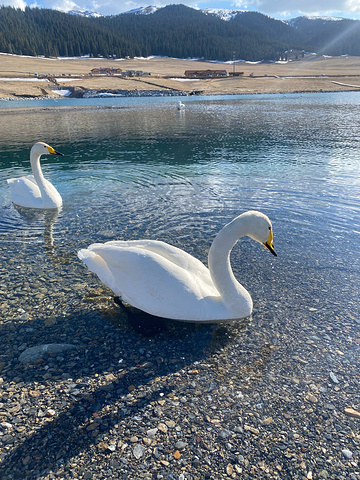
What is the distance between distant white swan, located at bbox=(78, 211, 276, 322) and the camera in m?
4.96

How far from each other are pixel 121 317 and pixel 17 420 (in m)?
2.14

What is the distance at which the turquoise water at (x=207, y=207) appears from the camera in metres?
6.74

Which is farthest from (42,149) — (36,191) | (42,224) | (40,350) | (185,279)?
(185,279)

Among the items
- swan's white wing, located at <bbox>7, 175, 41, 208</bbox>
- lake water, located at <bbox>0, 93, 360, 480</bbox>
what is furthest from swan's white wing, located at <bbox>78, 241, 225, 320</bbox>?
swan's white wing, located at <bbox>7, 175, 41, 208</bbox>

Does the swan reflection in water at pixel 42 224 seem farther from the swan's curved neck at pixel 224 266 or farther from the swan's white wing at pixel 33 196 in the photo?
the swan's curved neck at pixel 224 266

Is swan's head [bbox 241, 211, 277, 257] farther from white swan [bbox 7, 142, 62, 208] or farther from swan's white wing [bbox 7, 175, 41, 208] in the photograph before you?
swan's white wing [bbox 7, 175, 41, 208]

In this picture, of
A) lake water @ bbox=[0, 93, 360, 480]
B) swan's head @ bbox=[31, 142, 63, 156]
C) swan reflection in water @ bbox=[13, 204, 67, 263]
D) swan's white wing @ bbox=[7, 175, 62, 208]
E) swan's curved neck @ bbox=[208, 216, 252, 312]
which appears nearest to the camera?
lake water @ bbox=[0, 93, 360, 480]

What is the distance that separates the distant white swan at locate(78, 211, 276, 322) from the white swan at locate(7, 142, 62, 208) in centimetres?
608

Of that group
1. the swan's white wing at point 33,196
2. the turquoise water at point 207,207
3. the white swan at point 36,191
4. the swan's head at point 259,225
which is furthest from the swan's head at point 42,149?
the swan's head at point 259,225

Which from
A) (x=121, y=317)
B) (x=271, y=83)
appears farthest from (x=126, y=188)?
(x=271, y=83)

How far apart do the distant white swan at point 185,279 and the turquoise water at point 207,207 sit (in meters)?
0.95

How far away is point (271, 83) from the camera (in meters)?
96.8

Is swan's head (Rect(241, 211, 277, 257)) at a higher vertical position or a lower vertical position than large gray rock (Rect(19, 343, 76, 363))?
higher

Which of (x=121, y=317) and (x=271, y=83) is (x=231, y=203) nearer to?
(x=121, y=317)
